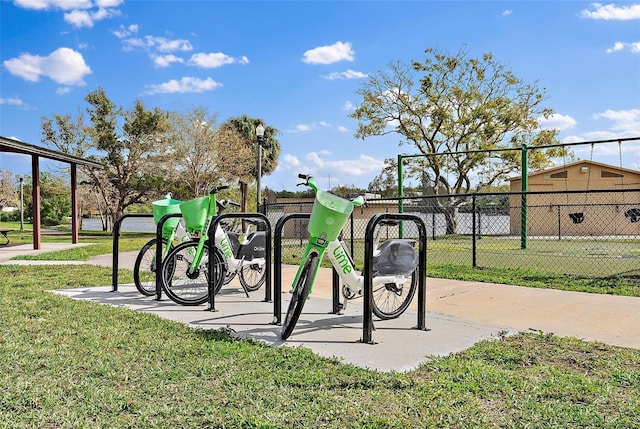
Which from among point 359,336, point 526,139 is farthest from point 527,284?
point 526,139

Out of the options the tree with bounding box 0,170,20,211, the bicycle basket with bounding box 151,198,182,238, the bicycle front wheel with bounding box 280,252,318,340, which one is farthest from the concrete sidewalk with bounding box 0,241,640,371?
the tree with bounding box 0,170,20,211

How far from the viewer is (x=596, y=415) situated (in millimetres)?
2748

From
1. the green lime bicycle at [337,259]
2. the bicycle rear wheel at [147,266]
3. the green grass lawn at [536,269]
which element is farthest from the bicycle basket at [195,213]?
the green grass lawn at [536,269]

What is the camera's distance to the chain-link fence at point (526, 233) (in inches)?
423

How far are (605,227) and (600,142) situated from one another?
1148 cm

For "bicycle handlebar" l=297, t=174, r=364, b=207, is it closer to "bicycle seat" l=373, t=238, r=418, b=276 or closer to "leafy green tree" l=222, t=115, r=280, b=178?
"bicycle seat" l=373, t=238, r=418, b=276

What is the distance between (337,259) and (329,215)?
0.46 metres

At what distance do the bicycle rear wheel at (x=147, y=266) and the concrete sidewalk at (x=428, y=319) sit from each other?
0.16 meters

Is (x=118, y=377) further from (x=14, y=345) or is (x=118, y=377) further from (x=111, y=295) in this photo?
(x=111, y=295)

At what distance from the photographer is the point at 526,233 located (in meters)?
14.0

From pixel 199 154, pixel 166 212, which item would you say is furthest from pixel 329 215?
pixel 199 154

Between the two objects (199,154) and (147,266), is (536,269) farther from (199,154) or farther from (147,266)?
(199,154)

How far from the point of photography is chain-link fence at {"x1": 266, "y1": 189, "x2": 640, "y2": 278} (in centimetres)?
1073

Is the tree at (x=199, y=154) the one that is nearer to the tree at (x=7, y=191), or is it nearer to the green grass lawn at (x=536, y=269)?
the green grass lawn at (x=536, y=269)
